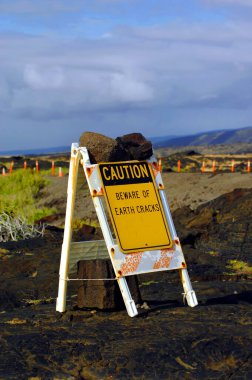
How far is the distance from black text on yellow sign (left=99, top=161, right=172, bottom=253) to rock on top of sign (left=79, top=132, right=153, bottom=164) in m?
0.17

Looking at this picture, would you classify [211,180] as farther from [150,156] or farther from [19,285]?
[150,156]

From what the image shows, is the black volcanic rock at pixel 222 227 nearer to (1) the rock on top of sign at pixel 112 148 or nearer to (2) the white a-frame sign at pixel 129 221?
(1) the rock on top of sign at pixel 112 148

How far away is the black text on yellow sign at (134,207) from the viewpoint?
31.1ft

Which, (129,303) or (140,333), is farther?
(129,303)

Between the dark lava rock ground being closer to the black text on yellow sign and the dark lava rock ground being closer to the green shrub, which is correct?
the black text on yellow sign

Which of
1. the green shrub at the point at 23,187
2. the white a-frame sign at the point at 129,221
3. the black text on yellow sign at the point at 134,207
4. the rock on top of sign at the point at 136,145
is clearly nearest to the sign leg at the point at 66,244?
the white a-frame sign at the point at 129,221

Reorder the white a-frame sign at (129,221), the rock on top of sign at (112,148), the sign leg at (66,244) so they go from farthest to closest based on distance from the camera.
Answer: the rock on top of sign at (112,148) → the sign leg at (66,244) → the white a-frame sign at (129,221)

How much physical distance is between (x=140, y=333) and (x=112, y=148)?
2452 millimetres

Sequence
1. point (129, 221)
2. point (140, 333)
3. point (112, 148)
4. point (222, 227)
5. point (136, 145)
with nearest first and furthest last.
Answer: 1. point (140, 333)
2. point (129, 221)
3. point (112, 148)
4. point (136, 145)
5. point (222, 227)

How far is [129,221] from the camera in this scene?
9.55 metres

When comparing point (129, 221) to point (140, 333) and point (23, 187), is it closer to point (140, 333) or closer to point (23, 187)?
point (140, 333)

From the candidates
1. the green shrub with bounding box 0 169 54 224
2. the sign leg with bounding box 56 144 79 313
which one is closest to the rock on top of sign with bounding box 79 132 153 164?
the sign leg with bounding box 56 144 79 313

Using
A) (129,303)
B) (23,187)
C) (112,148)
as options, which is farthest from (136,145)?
(23,187)

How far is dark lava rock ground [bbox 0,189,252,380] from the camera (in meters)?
7.36
